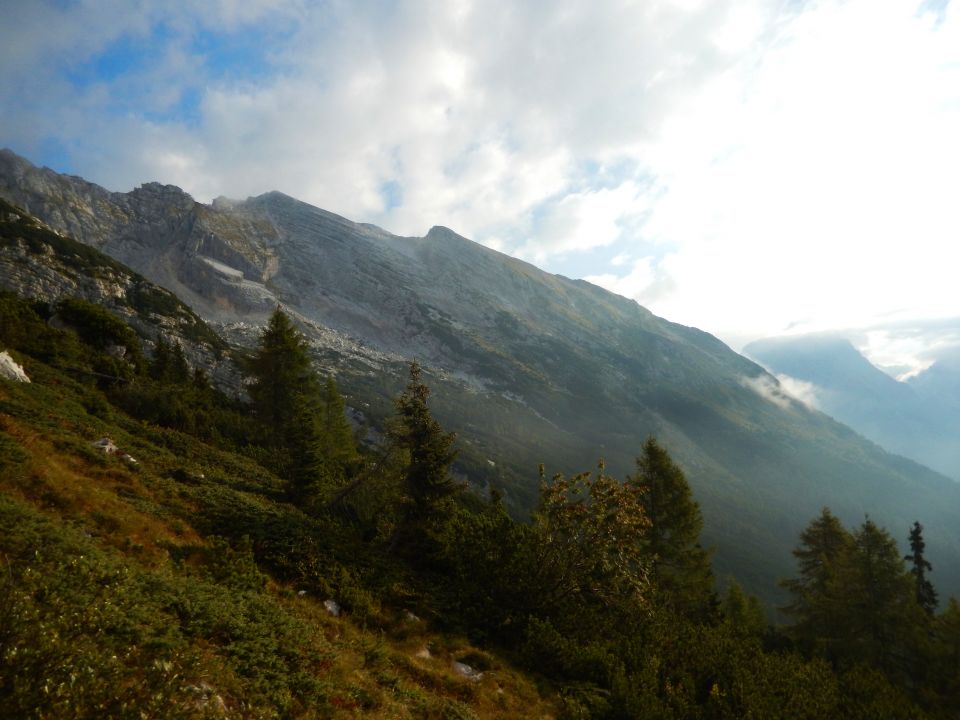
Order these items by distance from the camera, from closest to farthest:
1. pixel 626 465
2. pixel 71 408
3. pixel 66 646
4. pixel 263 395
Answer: pixel 66 646 < pixel 71 408 < pixel 263 395 < pixel 626 465

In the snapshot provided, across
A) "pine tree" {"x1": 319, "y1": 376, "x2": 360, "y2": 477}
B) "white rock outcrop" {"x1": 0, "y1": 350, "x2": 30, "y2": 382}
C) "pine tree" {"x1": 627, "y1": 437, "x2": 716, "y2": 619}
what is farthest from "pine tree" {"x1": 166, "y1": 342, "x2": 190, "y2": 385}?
"pine tree" {"x1": 627, "y1": 437, "x2": 716, "y2": 619}

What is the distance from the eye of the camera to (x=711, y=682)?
14.6 metres

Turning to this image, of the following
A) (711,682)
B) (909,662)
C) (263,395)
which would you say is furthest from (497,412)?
(711,682)

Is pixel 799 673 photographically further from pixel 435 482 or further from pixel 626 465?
pixel 626 465

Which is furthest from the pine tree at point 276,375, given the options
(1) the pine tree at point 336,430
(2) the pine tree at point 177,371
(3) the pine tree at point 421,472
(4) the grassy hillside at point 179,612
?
(3) the pine tree at point 421,472

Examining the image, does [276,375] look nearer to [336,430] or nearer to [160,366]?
[336,430]

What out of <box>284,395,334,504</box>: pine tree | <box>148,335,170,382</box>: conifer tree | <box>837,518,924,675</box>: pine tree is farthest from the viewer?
<box>148,335,170,382</box>: conifer tree

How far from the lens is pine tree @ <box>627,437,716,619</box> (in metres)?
28.5

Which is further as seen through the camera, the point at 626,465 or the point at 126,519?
the point at 626,465

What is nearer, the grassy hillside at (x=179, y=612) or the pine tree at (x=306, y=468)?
the grassy hillside at (x=179, y=612)

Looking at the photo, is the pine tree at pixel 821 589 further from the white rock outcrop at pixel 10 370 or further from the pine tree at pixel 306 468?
the white rock outcrop at pixel 10 370

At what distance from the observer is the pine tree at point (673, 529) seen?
28453mm

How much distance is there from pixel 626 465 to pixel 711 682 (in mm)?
150493

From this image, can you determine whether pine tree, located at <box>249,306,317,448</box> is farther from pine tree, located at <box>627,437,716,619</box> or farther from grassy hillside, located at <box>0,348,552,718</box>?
pine tree, located at <box>627,437,716,619</box>
